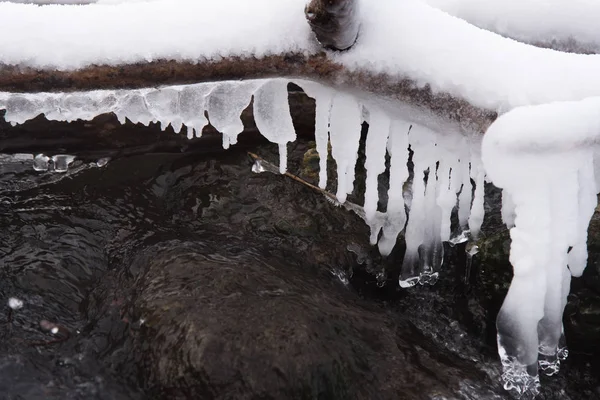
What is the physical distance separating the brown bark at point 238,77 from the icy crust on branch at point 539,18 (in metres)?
0.90

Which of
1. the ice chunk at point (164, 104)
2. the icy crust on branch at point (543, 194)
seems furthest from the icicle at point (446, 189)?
the ice chunk at point (164, 104)

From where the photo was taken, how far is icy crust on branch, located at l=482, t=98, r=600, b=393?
214cm

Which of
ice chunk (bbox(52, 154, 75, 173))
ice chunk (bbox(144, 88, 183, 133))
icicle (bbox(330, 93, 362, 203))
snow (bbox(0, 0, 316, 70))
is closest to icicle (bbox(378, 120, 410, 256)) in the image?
icicle (bbox(330, 93, 362, 203))

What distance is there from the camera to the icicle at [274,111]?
276 centimetres

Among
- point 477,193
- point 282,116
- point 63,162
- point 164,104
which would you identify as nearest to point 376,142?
point 282,116

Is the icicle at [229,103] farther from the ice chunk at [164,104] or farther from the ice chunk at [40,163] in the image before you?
the ice chunk at [40,163]

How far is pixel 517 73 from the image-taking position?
89.0 inches

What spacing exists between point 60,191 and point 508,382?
347cm

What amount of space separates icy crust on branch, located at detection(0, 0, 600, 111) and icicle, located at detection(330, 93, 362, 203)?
304 mm

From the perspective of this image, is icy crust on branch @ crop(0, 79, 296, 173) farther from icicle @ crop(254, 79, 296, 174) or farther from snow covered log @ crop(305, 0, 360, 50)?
snow covered log @ crop(305, 0, 360, 50)

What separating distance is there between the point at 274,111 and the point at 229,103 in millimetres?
219

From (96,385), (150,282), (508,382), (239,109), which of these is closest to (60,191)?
(150,282)

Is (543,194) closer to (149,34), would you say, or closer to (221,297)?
(149,34)

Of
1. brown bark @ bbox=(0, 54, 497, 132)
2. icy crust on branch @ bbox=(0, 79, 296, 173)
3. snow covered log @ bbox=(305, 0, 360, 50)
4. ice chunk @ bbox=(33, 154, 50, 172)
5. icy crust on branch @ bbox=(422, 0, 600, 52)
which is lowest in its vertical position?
ice chunk @ bbox=(33, 154, 50, 172)
